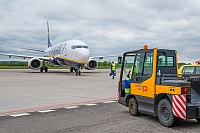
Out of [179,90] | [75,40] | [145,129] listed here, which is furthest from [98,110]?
[75,40]

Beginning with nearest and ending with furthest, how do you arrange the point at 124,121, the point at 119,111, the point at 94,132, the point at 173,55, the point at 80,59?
the point at 94,132 < the point at 124,121 < the point at 173,55 < the point at 119,111 < the point at 80,59

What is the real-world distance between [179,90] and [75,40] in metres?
28.5

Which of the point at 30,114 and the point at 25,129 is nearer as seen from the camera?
the point at 25,129

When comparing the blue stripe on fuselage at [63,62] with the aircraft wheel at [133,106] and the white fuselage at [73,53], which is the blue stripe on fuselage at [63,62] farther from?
the aircraft wheel at [133,106]

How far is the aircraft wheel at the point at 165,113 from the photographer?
22.6ft

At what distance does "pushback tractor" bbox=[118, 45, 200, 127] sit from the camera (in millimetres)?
Answer: 6617

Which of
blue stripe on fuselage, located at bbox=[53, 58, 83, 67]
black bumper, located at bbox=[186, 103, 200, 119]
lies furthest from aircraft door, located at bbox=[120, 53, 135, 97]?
blue stripe on fuselage, located at bbox=[53, 58, 83, 67]

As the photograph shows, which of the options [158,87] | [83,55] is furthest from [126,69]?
[83,55]

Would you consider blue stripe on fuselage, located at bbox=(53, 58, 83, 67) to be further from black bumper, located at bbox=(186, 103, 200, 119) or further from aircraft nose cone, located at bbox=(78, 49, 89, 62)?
black bumper, located at bbox=(186, 103, 200, 119)

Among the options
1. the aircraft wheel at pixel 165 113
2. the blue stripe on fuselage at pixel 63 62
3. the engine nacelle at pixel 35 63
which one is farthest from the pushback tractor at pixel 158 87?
the engine nacelle at pixel 35 63

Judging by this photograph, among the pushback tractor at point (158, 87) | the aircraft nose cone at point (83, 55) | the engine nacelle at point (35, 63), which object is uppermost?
the aircraft nose cone at point (83, 55)

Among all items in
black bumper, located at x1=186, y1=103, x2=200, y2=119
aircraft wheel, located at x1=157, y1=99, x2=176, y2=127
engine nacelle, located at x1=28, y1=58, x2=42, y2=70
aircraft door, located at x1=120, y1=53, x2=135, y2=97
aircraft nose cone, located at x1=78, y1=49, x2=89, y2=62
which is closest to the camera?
black bumper, located at x1=186, y1=103, x2=200, y2=119

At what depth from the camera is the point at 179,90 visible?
657cm

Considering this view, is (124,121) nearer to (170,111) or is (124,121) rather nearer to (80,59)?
(170,111)
